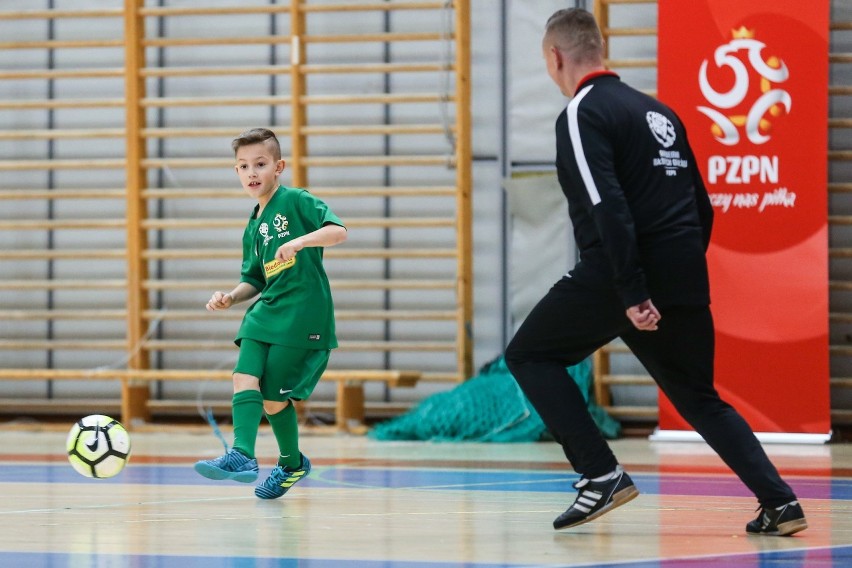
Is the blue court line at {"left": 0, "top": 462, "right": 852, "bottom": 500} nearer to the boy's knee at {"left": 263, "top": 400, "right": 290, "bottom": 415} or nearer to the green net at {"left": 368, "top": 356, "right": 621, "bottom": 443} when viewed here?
the boy's knee at {"left": 263, "top": 400, "right": 290, "bottom": 415}

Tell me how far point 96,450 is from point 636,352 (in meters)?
2.15

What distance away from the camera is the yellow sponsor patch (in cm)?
472

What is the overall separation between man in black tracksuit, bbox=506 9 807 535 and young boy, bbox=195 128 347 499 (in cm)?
116

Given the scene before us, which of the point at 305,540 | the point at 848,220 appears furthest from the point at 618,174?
the point at 848,220

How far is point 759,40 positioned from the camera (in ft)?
24.2

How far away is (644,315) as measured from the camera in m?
3.46

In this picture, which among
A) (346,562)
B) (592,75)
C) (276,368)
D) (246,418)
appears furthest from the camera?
(276,368)

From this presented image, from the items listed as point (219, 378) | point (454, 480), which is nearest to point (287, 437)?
point (454, 480)

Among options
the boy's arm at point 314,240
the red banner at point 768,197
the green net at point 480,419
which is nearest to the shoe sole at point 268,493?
the boy's arm at point 314,240

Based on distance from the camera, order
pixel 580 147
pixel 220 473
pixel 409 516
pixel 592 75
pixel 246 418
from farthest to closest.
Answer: pixel 246 418
pixel 220 473
pixel 409 516
pixel 592 75
pixel 580 147

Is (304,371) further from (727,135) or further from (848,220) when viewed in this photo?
(848,220)

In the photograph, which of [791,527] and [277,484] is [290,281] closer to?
[277,484]

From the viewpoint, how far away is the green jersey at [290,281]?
4.71 meters

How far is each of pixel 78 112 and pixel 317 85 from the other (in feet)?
5.75
